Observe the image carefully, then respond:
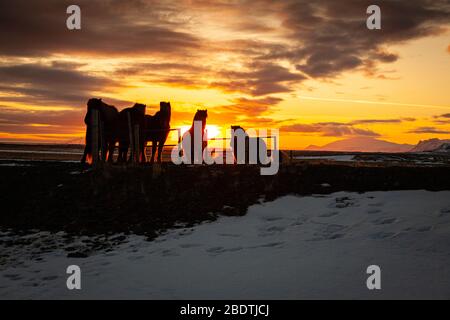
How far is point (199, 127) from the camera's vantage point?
880 inches

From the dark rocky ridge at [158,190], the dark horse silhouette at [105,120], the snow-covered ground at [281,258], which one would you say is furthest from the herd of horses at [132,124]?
the snow-covered ground at [281,258]

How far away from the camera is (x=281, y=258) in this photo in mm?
9117

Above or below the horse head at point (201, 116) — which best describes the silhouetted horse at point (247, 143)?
below

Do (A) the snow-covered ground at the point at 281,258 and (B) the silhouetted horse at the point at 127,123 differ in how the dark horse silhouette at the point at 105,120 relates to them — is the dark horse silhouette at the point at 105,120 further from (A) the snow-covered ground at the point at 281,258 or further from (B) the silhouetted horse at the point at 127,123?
(A) the snow-covered ground at the point at 281,258

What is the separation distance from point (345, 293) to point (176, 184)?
354 inches

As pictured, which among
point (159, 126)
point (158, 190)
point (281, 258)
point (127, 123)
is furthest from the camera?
point (159, 126)

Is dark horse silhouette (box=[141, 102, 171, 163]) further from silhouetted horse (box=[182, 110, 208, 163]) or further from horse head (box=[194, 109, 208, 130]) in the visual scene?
horse head (box=[194, 109, 208, 130])

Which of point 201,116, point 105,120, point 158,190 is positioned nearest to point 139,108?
point 105,120

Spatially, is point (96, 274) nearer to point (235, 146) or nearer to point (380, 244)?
point (380, 244)

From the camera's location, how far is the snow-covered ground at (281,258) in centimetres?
759

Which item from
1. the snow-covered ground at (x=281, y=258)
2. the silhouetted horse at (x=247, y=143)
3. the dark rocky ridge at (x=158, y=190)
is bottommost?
the snow-covered ground at (x=281, y=258)

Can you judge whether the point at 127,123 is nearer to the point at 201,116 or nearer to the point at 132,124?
the point at 132,124
